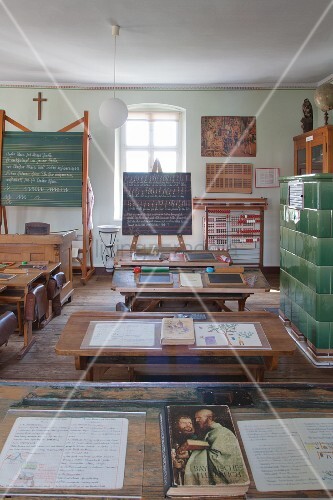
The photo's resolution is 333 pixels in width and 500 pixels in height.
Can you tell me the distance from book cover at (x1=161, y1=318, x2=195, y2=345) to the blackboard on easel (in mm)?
2812

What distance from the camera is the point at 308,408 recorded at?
1.37 m

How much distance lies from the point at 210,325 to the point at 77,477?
160 centimetres

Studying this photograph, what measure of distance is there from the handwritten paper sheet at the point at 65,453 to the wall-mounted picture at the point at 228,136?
690 cm

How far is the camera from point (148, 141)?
804 cm

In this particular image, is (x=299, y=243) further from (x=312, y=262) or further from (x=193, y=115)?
(x=193, y=115)

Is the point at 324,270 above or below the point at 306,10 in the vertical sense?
below

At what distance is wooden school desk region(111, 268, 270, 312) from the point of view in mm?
3688

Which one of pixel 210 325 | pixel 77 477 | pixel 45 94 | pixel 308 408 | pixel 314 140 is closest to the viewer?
pixel 77 477

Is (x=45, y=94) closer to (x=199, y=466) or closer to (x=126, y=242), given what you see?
(x=126, y=242)

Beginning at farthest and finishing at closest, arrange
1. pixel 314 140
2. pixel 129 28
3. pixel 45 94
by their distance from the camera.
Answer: pixel 45 94
pixel 314 140
pixel 129 28

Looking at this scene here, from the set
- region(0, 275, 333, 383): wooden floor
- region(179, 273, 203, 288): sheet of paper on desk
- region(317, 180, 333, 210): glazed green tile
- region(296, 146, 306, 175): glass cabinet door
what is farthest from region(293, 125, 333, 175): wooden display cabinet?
region(179, 273, 203, 288): sheet of paper on desk

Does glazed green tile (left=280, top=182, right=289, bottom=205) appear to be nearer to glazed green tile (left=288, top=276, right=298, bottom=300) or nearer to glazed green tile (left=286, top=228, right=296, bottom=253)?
glazed green tile (left=286, top=228, right=296, bottom=253)

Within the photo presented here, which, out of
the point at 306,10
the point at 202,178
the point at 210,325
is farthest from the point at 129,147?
the point at 210,325

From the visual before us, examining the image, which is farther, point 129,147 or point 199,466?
point 129,147
